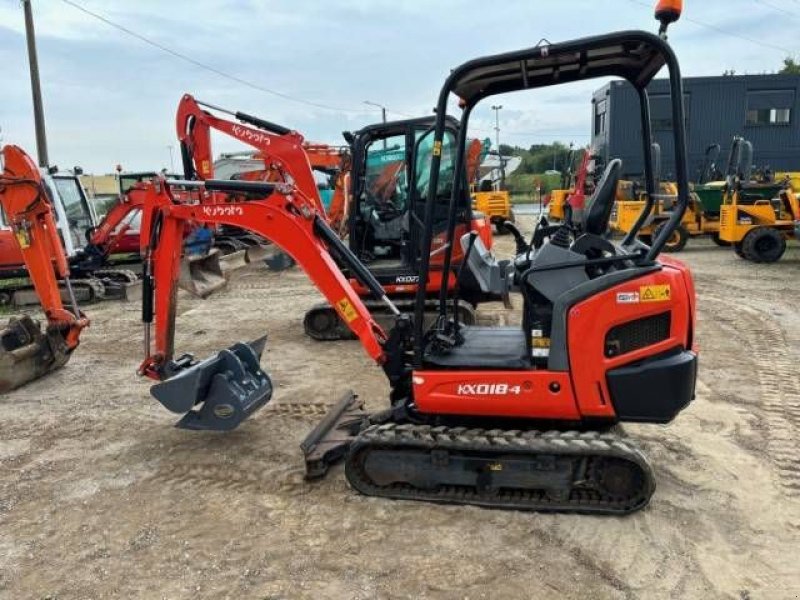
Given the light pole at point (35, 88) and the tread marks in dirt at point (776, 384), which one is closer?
the tread marks in dirt at point (776, 384)

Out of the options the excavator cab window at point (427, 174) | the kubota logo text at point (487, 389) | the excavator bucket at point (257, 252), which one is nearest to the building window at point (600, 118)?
the excavator bucket at point (257, 252)

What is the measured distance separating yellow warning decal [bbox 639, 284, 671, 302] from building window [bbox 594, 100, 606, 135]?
19.5 metres

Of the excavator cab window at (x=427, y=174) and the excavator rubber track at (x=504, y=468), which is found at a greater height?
the excavator cab window at (x=427, y=174)

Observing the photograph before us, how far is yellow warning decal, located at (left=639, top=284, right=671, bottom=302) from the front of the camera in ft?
11.4

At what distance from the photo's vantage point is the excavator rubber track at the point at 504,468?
11.7 feet

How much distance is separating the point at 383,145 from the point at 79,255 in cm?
684

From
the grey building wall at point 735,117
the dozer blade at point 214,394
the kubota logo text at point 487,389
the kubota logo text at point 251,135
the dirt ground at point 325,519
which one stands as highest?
the grey building wall at point 735,117

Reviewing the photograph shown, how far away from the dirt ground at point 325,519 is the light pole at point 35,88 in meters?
12.8

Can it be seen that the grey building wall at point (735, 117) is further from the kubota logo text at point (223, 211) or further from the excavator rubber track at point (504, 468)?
the excavator rubber track at point (504, 468)

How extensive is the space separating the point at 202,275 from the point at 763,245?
35.6 feet

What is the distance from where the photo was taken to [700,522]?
11.7ft

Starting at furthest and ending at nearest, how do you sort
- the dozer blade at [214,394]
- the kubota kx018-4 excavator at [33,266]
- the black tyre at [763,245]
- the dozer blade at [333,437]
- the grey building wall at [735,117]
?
1. the grey building wall at [735,117]
2. the black tyre at [763,245]
3. the kubota kx018-4 excavator at [33,266]
4. the dozer blade at [214,394]
5. the dozer blade at [333,437]

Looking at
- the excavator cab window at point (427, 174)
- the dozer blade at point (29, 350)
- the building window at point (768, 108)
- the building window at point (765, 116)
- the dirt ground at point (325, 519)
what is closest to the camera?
the dirt ground at point (325, 519)

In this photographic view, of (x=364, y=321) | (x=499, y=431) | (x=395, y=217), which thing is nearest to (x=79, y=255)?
(x=395, y=217)
